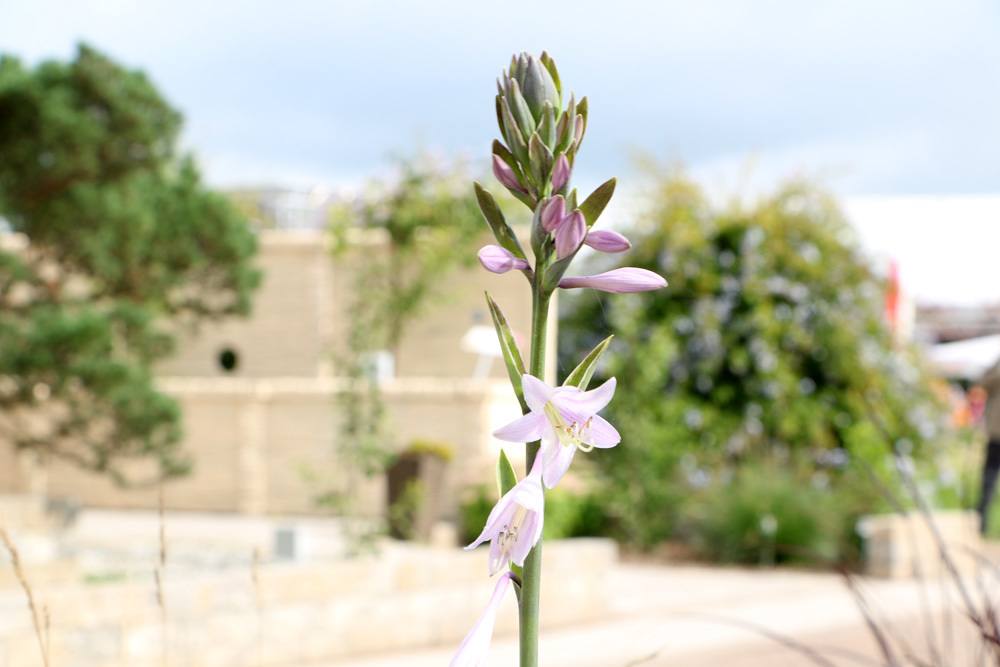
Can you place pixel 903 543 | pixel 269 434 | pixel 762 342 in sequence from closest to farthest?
pixel 903 543
pixel 762 342
pixel 269 434

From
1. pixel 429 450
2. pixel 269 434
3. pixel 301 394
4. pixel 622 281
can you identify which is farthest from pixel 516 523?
pixel 269 434

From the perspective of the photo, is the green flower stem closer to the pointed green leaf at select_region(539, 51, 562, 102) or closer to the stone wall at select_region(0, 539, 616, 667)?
the pointed green leaf at select_region(539, 51, 562, 102)

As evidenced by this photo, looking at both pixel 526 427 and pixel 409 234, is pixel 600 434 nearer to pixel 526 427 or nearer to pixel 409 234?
pixel 526 427

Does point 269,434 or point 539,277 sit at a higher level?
point 539,277

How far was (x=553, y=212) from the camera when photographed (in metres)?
1.04

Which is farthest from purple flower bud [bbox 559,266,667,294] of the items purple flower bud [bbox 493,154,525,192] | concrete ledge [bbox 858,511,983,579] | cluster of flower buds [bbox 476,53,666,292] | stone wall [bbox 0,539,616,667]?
concrete ledge [bbox 858,511,983,579]

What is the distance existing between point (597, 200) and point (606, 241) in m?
0.07

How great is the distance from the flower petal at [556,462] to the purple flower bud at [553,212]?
0.18 metres

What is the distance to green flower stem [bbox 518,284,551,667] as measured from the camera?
3.28 ft

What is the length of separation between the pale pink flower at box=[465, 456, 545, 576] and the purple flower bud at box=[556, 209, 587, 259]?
18 centimetres

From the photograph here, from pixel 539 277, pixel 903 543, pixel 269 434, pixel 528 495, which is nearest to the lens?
pixel 528 495

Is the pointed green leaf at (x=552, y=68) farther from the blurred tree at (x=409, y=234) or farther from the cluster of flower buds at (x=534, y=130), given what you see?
the blurred tree at (x=409, y=234)

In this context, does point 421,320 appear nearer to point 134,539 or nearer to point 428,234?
point 428,234

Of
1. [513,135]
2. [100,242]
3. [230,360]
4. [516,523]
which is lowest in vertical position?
[230,360]
